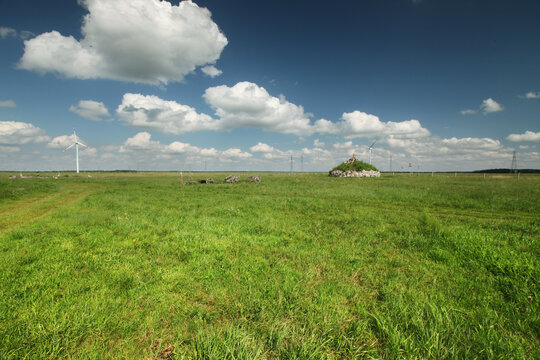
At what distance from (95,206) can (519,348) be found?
20.6 metres

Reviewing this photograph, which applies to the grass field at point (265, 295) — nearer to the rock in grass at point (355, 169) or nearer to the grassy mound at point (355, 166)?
the rock in grass at point (355, 169)

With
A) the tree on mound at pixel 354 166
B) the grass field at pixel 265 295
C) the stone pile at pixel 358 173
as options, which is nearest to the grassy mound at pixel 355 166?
the tree on mound at pixel 354 166

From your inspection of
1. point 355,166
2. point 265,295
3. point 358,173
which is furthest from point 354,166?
point 265,295

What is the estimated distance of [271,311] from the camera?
4.18 m

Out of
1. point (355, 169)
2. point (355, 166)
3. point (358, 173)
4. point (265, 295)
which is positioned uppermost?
point (355, 166)

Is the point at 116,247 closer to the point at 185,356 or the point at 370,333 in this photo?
the point at 185,356

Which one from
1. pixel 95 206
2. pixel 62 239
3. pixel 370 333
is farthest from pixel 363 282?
pixel 95 206

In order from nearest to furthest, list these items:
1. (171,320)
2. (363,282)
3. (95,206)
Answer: (171,320) < (363,282) < (95,206)

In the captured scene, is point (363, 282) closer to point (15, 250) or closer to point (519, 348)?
point (519, 348)

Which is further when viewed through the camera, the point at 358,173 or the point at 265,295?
the point at 358,173

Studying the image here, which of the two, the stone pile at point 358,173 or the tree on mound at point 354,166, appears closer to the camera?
the stone pile at point 358,173

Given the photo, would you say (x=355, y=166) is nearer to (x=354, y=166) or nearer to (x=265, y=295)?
(x=354, y=166)

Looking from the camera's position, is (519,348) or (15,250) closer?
(519,348)

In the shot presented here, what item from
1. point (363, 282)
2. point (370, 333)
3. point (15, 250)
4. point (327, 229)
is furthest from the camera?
point (327, 229)
